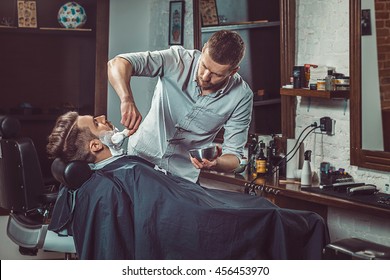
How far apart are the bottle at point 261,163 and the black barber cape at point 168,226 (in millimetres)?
683

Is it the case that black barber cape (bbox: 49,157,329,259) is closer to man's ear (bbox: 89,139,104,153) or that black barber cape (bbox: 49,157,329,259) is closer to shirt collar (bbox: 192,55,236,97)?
man's ear (bbox: 89,139,104,153)

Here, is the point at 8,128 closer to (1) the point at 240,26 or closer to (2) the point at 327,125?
(1) the point at 240,26

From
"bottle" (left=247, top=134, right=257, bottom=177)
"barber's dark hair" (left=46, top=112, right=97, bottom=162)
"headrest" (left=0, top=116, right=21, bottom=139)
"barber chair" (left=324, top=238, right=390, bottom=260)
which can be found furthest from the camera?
"bottle" (left=247, top=134, right=257, bottom=177)

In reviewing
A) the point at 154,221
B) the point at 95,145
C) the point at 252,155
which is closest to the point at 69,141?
the point at 95,145

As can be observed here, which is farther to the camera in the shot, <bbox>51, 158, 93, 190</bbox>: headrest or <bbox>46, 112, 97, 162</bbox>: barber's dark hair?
<bbox>46, 112, 97, 162</bbox>: barber's dark hair

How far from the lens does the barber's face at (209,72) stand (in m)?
2.62

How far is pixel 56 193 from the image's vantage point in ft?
9.12

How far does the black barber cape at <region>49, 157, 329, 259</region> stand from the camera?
2.43 metres

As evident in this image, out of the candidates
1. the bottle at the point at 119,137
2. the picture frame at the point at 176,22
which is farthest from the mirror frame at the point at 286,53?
the bottle at the point at 119,137

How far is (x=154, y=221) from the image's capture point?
97.1 inches

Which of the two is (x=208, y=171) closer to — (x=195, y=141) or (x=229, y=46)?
(x=195, y=141)

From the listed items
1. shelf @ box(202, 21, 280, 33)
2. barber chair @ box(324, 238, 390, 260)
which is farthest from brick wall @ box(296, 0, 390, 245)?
barber chair @ box(324, 238, 390, 260)

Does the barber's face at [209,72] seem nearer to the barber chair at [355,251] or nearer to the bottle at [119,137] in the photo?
the bottle at [119,137]

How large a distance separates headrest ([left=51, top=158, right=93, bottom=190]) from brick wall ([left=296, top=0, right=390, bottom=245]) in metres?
1.19
